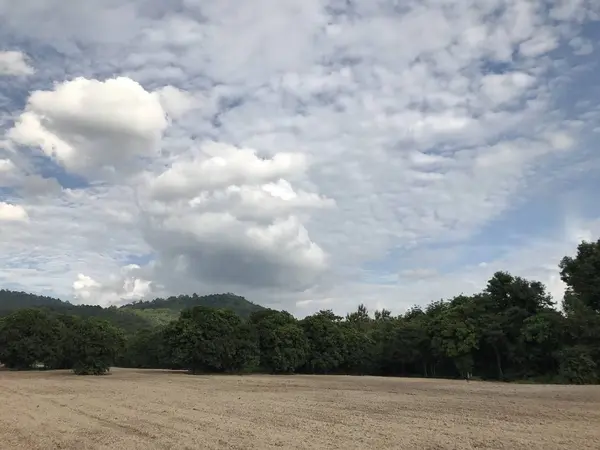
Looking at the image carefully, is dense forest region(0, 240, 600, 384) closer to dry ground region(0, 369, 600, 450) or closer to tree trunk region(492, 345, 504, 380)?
tree trunk region(492, 345, 504, 380)

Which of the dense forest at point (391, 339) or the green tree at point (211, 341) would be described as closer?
the dense forest at point (391, 339)

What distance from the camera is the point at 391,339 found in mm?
78625

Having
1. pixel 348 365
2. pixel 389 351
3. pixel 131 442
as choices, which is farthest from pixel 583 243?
pixel 131 442

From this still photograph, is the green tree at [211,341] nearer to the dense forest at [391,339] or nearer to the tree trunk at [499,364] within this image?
the dense forest at [391,339]

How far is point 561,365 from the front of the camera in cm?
5547

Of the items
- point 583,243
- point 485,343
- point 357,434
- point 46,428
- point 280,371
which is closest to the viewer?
point 357,434

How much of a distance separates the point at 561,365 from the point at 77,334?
54308 mm

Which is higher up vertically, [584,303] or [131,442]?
[584,303]

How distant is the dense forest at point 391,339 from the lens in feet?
197

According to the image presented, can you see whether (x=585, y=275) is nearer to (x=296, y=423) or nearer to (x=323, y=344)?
(x=323, y=344)

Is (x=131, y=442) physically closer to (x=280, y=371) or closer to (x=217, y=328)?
(x=217, y=328)

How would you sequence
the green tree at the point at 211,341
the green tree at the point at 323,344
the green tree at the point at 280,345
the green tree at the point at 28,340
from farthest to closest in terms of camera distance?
1. the green tree at the point at 323,344
2. the green tree at the point at 28,340
3. the green tree at the point at 280,345
4. the green tree at the point at 211,341

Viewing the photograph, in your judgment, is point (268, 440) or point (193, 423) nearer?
point (268, 440)

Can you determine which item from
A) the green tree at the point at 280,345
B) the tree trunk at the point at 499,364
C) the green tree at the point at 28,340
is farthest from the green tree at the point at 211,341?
the tree trunk at the point at 499,364
